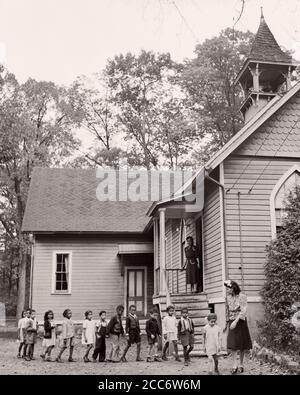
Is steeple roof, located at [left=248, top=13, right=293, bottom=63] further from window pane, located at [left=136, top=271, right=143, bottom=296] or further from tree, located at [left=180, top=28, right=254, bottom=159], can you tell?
window pane, located at [left=136, top=271, right=143, bottom=296]

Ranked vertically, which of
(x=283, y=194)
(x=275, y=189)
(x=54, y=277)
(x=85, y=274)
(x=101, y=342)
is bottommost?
(x=101, y=342)

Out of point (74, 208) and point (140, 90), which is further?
point (140, 90)

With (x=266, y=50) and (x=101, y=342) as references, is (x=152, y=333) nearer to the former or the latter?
(x=101, y=342)

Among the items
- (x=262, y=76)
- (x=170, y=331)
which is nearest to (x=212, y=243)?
(x=170, y=331)

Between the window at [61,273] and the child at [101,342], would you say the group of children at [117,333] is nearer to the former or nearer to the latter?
the child at [101,342]

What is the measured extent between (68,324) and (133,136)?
951 inches

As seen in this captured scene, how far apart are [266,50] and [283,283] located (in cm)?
1238

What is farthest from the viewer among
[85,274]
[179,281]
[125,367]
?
[85,274]

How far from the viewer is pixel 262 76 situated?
19.5 metres

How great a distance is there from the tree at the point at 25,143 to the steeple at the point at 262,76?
37.3 feet

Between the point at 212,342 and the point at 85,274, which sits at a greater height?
the point at 85,274

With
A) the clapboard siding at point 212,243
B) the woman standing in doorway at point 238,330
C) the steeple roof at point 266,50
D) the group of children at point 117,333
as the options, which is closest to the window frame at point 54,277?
the group of children at point 117,333

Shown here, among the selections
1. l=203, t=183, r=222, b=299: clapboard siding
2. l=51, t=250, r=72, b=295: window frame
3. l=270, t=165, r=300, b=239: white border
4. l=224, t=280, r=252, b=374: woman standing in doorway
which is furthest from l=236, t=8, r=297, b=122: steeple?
l=224, t=280, r=252, b=374: woman standing in doorway
